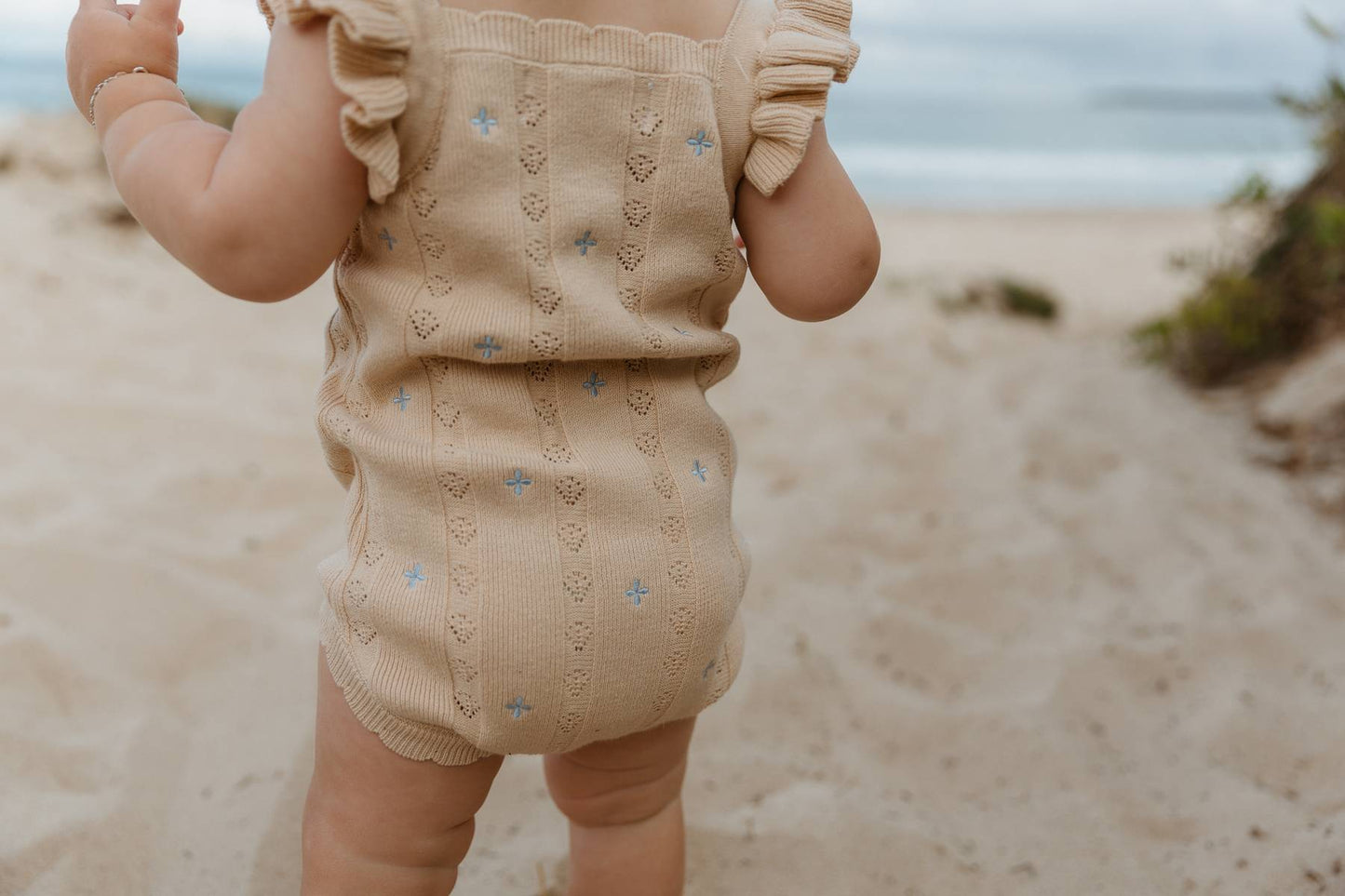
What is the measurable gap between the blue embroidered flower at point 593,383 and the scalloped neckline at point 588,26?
1.08 ft

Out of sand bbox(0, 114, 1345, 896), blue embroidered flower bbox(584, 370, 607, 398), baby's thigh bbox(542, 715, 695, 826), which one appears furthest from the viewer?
sand bbox(0, 114, 1345, 896)

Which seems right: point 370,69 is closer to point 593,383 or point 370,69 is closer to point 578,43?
point 578,43

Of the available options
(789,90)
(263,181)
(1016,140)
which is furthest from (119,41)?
(1016,140)

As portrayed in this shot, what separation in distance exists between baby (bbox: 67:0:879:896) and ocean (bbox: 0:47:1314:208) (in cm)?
1017

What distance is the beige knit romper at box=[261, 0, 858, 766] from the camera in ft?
3.62

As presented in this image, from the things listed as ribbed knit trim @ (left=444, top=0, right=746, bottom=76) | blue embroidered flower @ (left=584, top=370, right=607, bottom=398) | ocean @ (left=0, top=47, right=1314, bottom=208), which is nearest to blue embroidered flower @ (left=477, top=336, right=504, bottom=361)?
blue embroidered flower @ (left=584, top=370, right=607, bottom=398)

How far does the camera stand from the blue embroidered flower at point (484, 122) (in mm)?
1079

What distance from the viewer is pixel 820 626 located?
2.57 meters

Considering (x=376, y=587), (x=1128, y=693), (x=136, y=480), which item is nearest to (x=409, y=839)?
(x=376, y=587)

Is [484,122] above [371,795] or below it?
above

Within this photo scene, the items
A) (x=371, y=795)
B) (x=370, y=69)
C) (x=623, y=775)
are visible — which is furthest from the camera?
(x=623, y=775)

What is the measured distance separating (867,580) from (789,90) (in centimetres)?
173

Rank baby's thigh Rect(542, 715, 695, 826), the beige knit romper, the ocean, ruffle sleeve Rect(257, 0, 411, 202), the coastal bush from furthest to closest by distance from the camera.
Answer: the ocean → the coastal bush → baby's thigh Rect(542, 715, 695, 826) → the beige knit romper → ruffle sleeve Rect(257, 0, 411, 202)

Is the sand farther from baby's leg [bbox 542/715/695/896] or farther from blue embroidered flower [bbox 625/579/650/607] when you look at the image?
blue embroidered flower [bbox 625/579/650/607]
